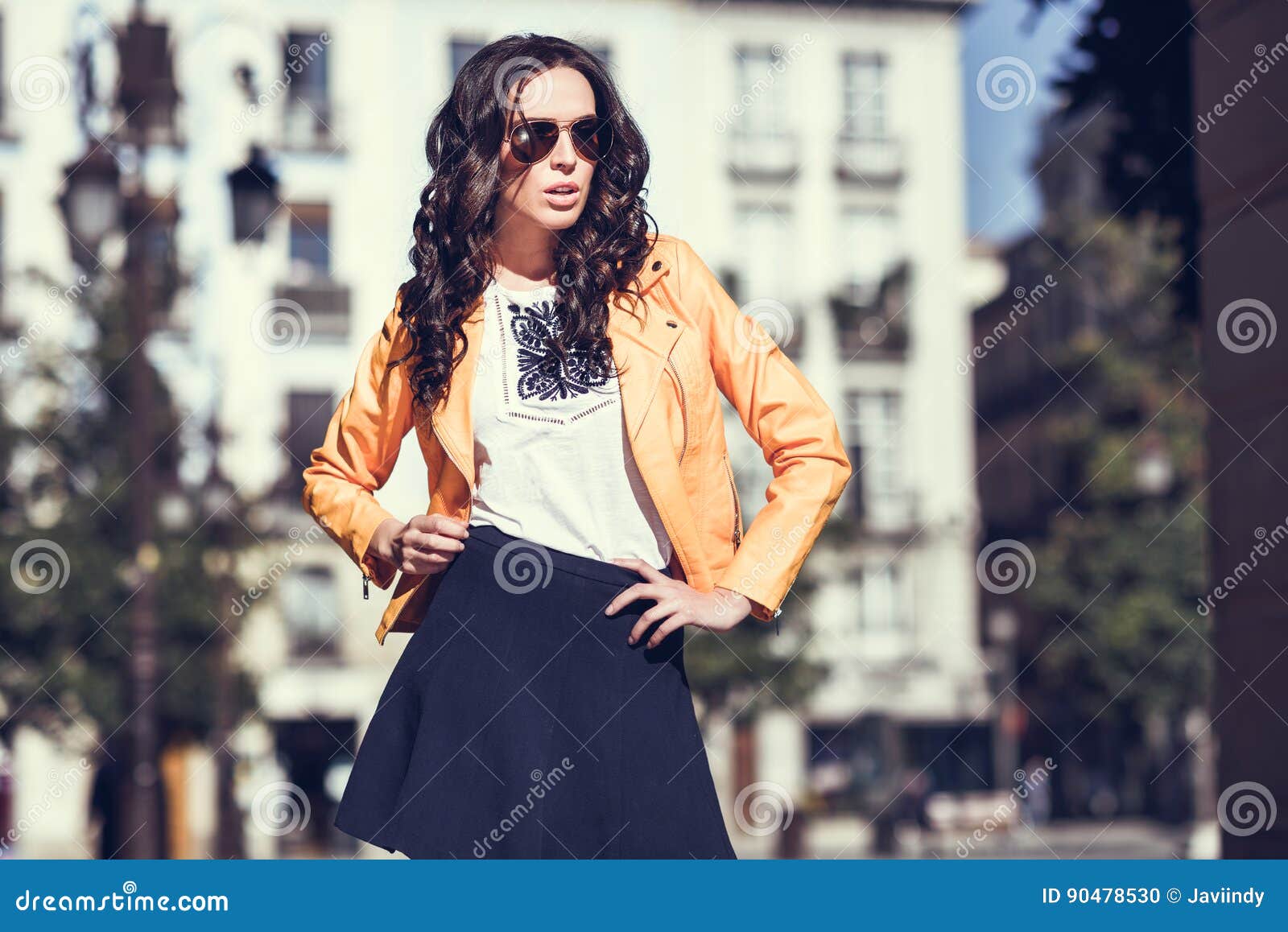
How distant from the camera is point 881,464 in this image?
29.7 m

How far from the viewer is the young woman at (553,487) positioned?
248 cm

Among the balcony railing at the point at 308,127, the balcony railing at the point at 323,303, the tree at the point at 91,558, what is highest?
the balcony railing at the point at 308,127

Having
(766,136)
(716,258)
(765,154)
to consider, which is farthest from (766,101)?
(716,258)

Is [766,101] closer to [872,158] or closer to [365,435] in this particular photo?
[872,158]

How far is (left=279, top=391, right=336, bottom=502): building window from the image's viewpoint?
765 inches

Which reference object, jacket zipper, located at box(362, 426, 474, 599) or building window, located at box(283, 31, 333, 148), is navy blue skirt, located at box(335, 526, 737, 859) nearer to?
jacket zipper, located at box(362, 426, 474, 599)

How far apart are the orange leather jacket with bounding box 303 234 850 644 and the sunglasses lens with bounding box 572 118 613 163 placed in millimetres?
191

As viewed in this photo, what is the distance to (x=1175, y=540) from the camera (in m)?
25.3

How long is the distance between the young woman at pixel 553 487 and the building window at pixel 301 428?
52.3 ft

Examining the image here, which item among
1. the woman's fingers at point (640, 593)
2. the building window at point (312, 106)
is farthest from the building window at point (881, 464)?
the woman's fingers at point (640, 593)

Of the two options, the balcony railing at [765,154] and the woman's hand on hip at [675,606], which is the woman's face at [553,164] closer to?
the woman's hand on hip at [675,606]

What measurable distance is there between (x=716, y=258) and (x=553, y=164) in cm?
2584

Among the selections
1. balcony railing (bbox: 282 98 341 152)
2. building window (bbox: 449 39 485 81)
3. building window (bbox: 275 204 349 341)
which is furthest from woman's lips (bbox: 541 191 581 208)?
balcony railing (bbox: 282 98 341 152)
